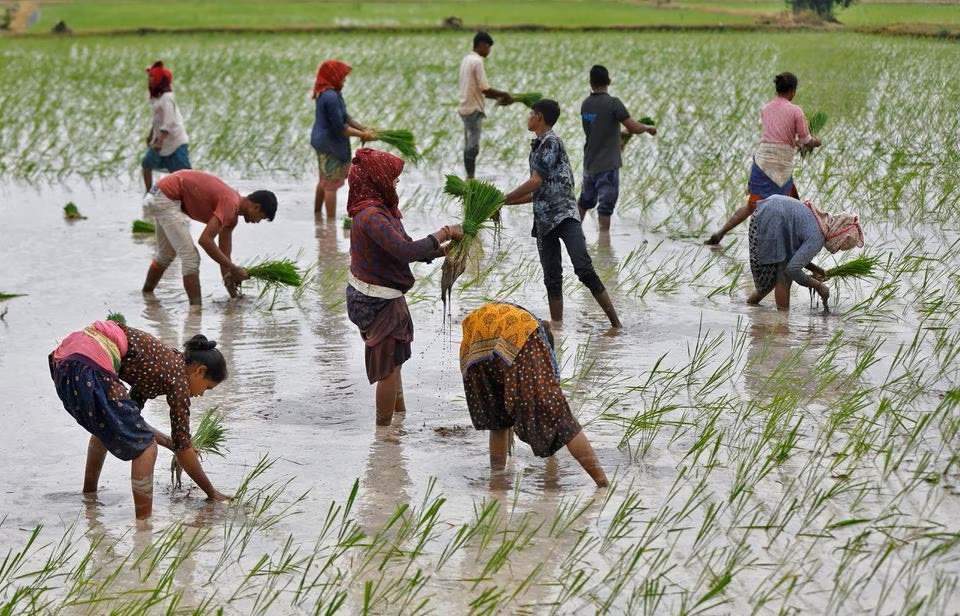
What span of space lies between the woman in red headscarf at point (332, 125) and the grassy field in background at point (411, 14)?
75.1 ft

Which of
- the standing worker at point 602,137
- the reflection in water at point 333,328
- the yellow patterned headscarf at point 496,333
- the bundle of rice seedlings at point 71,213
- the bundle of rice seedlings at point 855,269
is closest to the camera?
the yellow patterned headscarf at point 496,333

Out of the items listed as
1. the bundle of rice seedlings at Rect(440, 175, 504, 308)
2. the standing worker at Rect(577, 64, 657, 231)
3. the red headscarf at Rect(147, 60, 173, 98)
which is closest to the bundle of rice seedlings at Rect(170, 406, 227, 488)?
the bundle of rice seedlings at Rect(440, 175, 504, 308)

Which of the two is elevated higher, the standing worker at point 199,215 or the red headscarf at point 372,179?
the red headscarf at point 372,179

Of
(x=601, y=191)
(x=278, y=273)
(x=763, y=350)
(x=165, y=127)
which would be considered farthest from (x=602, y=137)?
(x=165, y=127)

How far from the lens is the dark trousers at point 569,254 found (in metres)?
6.40

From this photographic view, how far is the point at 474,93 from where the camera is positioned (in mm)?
10438

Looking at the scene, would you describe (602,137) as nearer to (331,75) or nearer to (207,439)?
(331,75)

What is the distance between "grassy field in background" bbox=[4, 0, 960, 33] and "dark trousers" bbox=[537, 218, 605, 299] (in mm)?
24824

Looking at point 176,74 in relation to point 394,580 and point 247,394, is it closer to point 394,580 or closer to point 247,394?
point 247,394

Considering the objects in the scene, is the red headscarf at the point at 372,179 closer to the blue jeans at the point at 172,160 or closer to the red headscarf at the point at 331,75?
the red headscarf at the point at 331,75

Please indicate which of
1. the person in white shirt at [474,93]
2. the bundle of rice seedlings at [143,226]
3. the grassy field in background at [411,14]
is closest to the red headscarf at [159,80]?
the bundle of rice seedlings at [143,226]

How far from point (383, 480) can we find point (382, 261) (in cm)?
90

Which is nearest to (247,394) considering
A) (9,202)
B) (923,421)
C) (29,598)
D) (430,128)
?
(29,598)

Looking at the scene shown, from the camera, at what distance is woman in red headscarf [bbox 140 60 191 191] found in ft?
31.0
